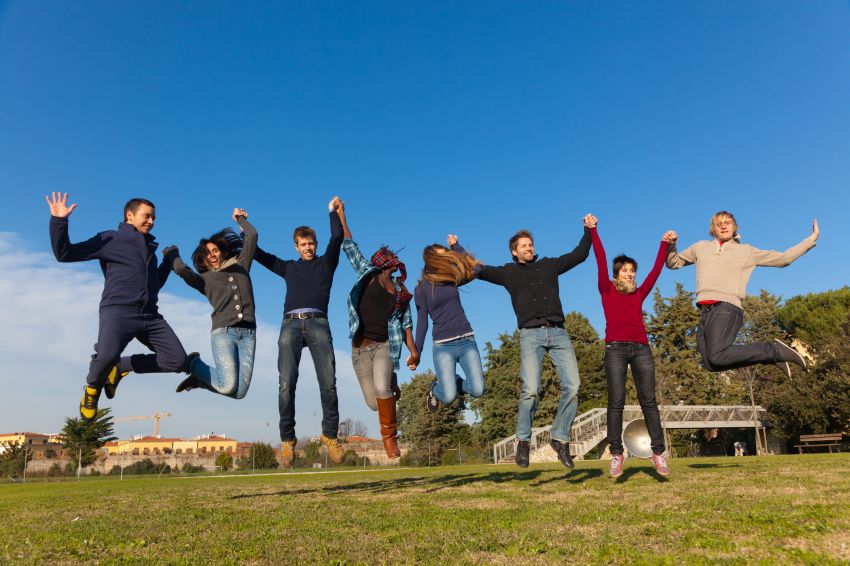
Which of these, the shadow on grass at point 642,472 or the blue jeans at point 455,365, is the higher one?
the blue jeans at point 455,365

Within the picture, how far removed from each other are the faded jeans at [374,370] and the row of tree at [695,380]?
3175 centimetres

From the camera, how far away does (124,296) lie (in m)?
8.08

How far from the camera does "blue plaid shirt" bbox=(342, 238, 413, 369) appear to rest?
29.6 ft

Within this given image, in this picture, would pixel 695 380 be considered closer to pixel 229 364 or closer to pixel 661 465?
pixel 661 465

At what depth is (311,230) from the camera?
9.12 m

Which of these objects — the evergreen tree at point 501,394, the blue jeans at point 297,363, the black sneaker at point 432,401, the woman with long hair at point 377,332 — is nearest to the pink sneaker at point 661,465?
the black sneaker at point 432,401

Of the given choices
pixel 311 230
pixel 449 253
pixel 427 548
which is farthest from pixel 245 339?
pixel 427 548

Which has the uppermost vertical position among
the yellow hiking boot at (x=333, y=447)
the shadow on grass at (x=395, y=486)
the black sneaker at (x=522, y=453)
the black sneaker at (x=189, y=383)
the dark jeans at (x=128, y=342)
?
the dark jeans at (x=128, y=342)

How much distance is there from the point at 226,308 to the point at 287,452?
7.32 ft

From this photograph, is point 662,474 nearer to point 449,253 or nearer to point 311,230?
point 449,253

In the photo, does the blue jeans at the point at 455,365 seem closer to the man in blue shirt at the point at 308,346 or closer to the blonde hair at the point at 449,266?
the blonde hair at the point at 449,266

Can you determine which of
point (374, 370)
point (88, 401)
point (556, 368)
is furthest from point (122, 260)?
point (556, 368)

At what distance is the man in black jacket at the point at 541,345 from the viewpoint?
877 cm

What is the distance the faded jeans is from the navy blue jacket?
89 cm
